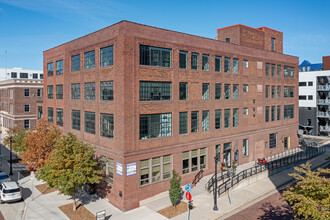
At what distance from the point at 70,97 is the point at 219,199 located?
795 inches

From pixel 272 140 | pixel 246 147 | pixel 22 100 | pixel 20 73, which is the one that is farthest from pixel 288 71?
pixel 20 73

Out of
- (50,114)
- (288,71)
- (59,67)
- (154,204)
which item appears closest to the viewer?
(154,204)

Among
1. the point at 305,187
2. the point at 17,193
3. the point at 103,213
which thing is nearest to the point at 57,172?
the point at 103,213

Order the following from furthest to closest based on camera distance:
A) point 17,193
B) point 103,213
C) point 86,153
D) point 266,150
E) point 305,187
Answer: point 266,150
point 17,193
point 86,153
point 103,213
point 305,187

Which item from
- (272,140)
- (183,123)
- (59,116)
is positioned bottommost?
(272,140)

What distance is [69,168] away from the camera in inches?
834

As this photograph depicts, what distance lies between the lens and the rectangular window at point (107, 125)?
79.6 ft

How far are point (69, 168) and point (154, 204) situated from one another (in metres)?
8.02

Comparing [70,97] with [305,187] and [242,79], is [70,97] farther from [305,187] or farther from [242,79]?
[305,187]

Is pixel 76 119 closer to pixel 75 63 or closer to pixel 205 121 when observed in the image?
pixel 75 63

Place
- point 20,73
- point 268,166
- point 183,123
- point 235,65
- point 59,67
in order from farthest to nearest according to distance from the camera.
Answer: point 20,73, point 59,67, point 235,65, point 268,166, point 183,123

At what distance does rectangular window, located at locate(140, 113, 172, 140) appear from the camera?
23.9 metres

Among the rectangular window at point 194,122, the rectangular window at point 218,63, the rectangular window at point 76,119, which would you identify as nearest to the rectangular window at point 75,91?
the rectangular window at point 76,119

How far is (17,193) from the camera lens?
23.7 m
